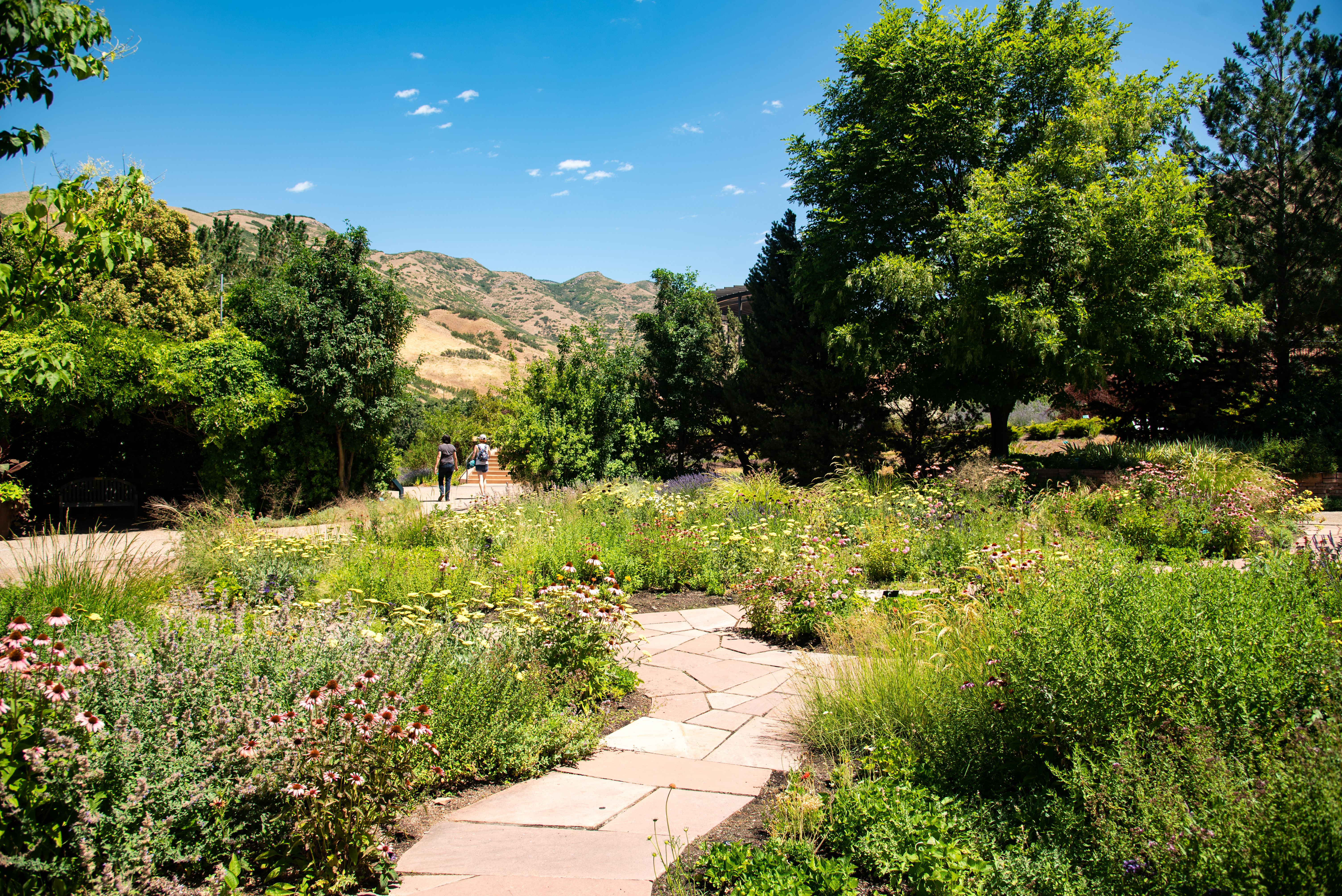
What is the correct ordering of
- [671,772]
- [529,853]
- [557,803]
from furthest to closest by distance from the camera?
[671,772] → [557,803] → [529,853]

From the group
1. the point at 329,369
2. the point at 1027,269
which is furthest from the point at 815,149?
the point at 329,369

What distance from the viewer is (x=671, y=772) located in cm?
323

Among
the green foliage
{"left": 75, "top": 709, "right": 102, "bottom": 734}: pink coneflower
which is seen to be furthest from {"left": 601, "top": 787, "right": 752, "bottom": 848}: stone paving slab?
{"left": 75, "top": 709, "right": 102, "bottom": 734}: pink coneflower

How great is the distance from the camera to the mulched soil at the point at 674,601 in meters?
6.45

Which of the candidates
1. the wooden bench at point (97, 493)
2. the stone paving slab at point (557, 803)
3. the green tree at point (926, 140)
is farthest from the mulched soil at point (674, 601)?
the wooden bench at point (97, 493)

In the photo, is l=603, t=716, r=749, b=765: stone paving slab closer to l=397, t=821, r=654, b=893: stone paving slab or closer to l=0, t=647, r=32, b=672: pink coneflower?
l=397, t=821, r=654, b=893: stone paving slab

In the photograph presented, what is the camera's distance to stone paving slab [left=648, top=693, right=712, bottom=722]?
397 centimetres

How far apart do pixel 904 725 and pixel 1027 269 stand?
10423 millimetres

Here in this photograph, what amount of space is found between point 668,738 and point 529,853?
4.09 feet

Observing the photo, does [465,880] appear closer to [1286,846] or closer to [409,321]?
[1286,846]

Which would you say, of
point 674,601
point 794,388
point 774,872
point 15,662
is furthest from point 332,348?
point 774,872

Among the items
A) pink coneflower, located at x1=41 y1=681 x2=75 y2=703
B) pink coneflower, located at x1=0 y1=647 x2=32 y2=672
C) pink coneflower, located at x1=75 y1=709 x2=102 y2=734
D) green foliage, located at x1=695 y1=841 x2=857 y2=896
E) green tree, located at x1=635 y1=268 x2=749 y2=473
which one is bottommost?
green foliage, located at x1=695 y1=841 x2=857 y2=896

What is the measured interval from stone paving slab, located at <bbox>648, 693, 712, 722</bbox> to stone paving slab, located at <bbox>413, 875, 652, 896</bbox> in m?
1.60

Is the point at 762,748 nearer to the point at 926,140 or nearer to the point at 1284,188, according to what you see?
the point at 926,140
